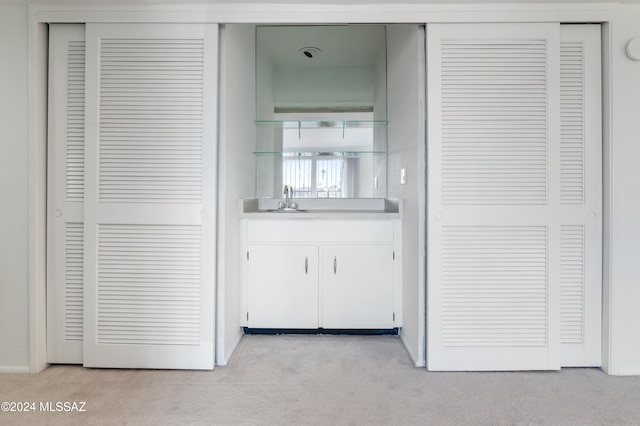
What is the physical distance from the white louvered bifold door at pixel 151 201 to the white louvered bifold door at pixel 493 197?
134 centimetres

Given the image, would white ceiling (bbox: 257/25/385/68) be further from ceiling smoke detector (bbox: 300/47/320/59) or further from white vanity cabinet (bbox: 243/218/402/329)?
white vanity cabinet (bbox: 243/218/402/329)

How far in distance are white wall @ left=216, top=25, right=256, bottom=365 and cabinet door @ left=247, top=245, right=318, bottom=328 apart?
12cm

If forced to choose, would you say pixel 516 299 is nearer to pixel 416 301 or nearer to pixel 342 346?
pixel 416 301

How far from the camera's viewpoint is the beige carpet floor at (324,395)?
5.59 ft

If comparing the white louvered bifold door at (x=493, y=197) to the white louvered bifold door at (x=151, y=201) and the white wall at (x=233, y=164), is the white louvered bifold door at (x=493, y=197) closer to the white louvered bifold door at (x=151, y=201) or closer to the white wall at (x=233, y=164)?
the white wall at (x=233, y=164)

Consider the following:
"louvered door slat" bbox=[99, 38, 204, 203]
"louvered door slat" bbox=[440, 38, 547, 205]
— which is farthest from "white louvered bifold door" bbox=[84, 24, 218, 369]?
"louvered door slat" bbox=[440, 38, 547, 205]

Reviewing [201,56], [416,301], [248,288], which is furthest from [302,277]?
[201,56]

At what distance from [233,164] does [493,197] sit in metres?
1.64

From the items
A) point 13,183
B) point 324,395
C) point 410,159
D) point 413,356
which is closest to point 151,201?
point 13,183

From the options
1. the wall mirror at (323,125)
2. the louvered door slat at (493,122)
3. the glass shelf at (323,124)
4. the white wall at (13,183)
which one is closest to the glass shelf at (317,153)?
the wall mirror at (323,125)

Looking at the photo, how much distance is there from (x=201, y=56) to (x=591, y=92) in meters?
2.31

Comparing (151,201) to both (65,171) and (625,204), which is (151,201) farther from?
(625,204)

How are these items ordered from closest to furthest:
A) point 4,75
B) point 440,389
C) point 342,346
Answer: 1. point 440,389
2. point 4,75
3. point 342,346

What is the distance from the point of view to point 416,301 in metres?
2.25
